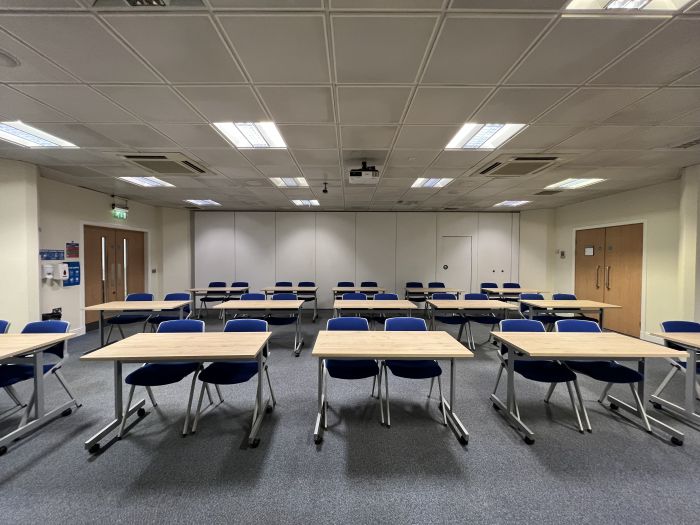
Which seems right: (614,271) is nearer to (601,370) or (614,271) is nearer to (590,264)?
(590,264)

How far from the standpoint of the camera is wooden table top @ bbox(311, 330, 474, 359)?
2184 mm

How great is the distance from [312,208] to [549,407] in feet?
20.8

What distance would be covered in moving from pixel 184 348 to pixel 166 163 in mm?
3004

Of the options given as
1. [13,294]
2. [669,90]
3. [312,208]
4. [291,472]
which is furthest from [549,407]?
[13,294]

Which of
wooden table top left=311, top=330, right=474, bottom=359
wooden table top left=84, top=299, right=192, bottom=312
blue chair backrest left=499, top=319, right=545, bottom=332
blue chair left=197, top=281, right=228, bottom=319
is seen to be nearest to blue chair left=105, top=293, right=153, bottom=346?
wooden table top left=84, top=299, right=192, bottom=312

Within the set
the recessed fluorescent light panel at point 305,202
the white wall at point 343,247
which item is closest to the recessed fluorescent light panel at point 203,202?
the white wall at point 343,247

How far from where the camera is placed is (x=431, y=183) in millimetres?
5109

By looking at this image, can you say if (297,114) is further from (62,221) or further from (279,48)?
(62,221)

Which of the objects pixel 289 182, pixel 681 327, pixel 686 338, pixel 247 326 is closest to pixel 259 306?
pixel 247 326

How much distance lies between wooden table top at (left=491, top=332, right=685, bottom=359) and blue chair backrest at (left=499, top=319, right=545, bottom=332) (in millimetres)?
162

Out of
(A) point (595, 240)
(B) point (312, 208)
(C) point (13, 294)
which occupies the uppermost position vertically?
(B) point (312, 208)

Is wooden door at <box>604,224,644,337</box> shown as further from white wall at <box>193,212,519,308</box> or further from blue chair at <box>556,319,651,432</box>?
blue chair at <box>556,319,651,432</box>

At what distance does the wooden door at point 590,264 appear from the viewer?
19.9 ft

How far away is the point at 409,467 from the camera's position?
2.02 m
